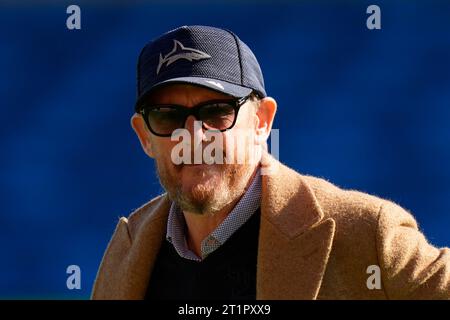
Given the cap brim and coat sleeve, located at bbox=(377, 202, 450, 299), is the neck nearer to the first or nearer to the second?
the cap brim

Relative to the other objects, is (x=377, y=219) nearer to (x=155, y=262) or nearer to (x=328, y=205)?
(x=328, y=205)

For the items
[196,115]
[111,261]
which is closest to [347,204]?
[196,115]

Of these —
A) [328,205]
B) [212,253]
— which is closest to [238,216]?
[212,253]

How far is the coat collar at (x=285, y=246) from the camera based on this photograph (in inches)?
84.7

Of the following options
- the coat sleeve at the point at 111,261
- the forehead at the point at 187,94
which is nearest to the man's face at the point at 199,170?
the forehead at the point at 187,94

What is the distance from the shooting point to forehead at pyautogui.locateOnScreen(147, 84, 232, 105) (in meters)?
2.28

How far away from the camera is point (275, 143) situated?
286cm

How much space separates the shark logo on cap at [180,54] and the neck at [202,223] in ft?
1.52

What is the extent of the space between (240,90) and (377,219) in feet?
2.08

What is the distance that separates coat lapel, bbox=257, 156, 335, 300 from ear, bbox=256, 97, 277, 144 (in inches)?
7.8

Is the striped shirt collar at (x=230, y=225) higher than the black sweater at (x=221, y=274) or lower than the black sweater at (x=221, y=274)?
higher

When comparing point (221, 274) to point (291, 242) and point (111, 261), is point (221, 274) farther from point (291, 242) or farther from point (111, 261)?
point (111, 261)

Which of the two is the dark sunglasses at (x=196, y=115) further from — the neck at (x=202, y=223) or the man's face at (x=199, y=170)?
the neck at (x=202, y=223)

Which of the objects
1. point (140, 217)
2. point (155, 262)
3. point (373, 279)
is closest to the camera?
point (373, 279)
